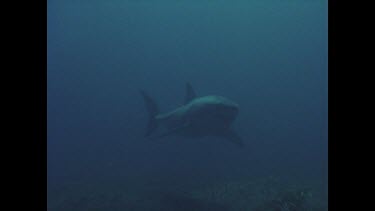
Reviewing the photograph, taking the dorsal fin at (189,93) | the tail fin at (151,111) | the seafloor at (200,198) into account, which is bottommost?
the seafloor at (200,198)

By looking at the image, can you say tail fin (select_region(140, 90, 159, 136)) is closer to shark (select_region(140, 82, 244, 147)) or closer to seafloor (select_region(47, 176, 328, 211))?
shark (select_region(140, 82, 244, 147))

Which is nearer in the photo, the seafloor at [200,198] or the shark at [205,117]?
the seafloor at [200,198]

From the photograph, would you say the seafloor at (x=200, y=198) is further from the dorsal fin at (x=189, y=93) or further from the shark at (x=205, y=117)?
the dorsal fin at (x=189, y=93)

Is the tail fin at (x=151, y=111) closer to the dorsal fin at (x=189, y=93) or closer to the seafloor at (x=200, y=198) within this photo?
the dorsal fin at (x=189, y=93)

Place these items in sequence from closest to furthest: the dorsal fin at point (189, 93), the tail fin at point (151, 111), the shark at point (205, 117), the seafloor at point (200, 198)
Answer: the seafloor at point (200, 198), the shark at point (205, 117), the dorsal fin at point (189, 93), the tail fin at point (151, 111)

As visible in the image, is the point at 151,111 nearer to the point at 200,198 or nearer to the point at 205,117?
the point at 205,117

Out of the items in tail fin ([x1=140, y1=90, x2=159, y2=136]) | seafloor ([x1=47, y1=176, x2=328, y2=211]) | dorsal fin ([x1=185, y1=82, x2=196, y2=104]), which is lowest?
seafloor ([x1=47, y1=176, x2=328, y2=211])

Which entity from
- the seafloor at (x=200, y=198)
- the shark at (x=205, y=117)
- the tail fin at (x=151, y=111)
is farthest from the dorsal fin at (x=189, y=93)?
the seafloor at (x=200, y=198)

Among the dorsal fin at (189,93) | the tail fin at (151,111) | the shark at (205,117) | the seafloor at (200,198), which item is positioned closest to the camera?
the seafloor at (200,198)

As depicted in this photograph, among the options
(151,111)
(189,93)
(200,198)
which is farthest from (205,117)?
(151,111)

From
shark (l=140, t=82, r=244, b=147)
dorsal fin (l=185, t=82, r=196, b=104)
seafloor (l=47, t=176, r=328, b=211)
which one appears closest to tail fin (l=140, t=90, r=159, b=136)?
shark (l=140, t=82, r=244, b=147)

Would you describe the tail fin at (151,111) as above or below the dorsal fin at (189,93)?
below
